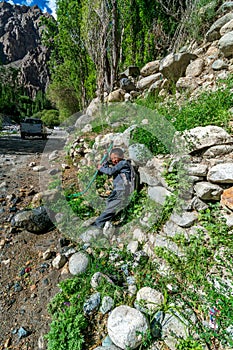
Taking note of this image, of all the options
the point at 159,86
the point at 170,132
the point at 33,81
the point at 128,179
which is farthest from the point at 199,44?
the point at 33,81

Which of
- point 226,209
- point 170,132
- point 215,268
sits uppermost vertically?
point 170,132

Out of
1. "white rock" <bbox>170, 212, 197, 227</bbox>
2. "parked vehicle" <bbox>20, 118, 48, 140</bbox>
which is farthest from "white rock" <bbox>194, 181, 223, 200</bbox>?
"parked vehicle" <bbox>20, 118, 48, 140</bbox>

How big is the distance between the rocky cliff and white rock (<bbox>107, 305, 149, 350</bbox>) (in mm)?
105024

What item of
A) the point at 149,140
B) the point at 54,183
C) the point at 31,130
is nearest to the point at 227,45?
the point at 149,140

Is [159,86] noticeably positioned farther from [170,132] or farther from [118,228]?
[118,228]

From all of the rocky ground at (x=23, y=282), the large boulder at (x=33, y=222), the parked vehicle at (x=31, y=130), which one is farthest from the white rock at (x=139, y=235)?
the parked vehicle at (x=31, y=130)

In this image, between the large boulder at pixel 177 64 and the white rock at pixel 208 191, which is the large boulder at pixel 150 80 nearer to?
the large boulder at pixel 177 64

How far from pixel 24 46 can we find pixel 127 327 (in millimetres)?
141427

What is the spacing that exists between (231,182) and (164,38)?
818 cm

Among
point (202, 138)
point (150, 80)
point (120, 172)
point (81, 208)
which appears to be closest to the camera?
point (202, 138)

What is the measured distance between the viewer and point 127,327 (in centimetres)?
151

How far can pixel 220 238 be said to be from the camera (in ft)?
5.79

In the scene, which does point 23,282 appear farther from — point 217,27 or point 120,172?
point 217,27

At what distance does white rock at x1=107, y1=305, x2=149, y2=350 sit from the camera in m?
1.47
